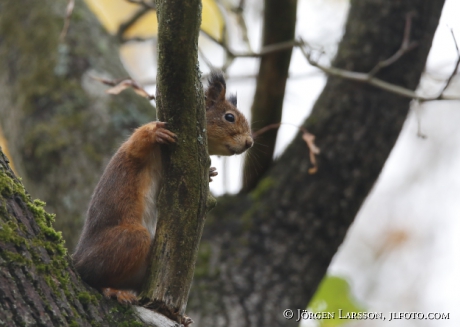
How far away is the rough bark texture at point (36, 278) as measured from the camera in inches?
71.2

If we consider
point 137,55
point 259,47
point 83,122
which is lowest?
point 83,122

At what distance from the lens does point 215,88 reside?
3480 millimetres

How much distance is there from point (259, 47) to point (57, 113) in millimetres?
1695

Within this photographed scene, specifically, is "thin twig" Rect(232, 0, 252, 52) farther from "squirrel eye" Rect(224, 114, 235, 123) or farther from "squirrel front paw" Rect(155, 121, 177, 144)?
"squirrel front paw" Rect(155, 121, 177, 144)

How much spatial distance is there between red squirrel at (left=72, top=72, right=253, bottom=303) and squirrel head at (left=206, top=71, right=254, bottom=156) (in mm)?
340

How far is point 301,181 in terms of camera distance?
4199mm

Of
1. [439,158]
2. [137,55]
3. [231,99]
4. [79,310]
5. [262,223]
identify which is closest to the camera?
[79,310]

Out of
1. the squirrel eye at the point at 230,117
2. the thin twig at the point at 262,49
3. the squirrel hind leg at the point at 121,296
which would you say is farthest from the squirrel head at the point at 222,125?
the squirrel hind leg at the point at 121,296

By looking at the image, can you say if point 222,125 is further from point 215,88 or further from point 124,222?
point 124,222

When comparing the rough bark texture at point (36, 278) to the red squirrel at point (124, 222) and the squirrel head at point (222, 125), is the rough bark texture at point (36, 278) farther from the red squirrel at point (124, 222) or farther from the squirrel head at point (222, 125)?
the squirrel head at point (222, 125)

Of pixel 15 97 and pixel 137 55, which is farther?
pixel 137 55

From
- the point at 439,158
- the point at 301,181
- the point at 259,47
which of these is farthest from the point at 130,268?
the point at 439,158

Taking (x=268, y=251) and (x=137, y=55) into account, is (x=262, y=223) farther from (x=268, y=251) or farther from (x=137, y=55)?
(x=137, y=55)

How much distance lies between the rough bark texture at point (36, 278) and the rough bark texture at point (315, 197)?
1752mm
